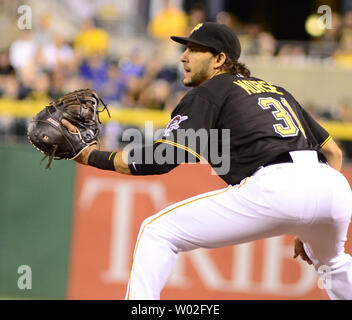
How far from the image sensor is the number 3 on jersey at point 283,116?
12.9ft

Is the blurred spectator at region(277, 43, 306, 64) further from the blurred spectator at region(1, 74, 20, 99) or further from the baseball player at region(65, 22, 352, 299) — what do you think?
the baseball player at region(65, 22, 352, 299)

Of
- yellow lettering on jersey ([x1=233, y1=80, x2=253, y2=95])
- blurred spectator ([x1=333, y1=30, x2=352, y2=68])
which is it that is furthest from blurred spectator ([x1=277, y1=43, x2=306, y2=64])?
yellow lettering on jersey ([x1=233, y1=80, x2=253, y2=95])

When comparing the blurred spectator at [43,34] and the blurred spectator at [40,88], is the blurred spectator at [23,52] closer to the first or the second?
the blurred spectator at [43,34]

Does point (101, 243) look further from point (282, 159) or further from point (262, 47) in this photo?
point (262, 47)

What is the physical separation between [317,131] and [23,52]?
24.4 ft

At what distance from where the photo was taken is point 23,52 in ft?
35.8

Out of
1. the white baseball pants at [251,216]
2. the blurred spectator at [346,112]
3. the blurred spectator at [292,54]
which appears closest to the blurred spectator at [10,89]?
the blurred spectator at [346,112]

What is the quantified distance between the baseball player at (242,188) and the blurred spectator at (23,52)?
7.18 meters

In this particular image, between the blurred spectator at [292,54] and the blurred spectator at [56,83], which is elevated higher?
the blurred spectator at [292,54]

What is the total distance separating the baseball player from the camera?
375 cm

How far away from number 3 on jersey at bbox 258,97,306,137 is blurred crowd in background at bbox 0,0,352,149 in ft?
15.3

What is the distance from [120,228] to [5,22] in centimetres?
720

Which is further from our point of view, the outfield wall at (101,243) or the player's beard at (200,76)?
the outfield wall at (101,243)
